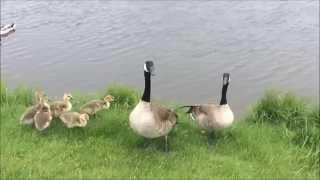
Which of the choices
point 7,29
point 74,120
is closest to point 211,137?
point 74,120

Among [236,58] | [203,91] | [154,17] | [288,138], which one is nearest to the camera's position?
[288,138]

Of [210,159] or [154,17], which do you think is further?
[154,17]

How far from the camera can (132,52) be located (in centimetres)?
1889

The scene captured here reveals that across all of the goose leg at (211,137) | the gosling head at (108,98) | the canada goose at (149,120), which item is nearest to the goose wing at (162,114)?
the canada goose at (149,120)

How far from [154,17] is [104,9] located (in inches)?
101

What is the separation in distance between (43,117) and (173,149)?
219cm

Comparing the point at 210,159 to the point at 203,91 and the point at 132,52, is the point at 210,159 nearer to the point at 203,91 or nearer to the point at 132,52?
the point at 203,91

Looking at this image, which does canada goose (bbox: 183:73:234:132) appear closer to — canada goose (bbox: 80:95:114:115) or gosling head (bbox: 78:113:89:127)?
Answer: canada goose (bbox: 80:95:114:115)

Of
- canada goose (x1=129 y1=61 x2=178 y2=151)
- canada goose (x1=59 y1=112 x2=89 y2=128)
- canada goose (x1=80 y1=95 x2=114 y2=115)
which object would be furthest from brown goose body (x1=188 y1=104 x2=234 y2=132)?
canada goose (x1=59 y1=112 x2=89 y2=128)

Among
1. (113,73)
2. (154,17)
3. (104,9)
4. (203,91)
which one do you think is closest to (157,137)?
(203,91)

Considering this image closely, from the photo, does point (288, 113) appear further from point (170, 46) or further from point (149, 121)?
point (170, 46)

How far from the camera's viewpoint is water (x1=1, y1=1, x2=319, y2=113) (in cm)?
1598

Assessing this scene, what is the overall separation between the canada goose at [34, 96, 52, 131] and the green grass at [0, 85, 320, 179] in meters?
0.20

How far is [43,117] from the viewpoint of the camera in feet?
30.7
